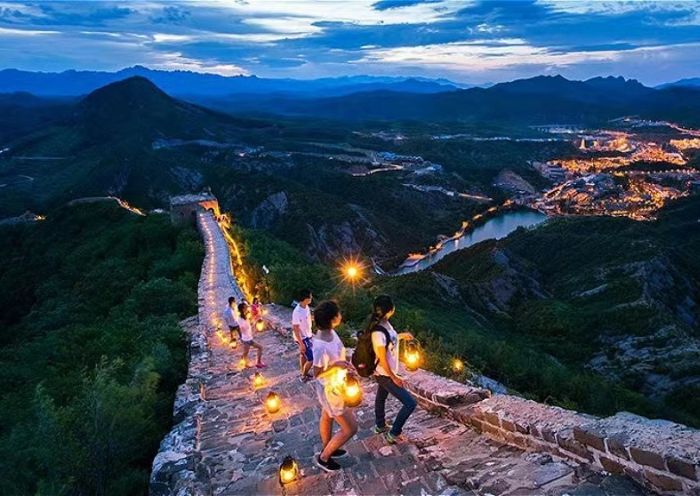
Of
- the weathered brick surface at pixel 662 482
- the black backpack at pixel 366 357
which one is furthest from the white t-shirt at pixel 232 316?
Result: the weathered brick surface at pixel 662 482

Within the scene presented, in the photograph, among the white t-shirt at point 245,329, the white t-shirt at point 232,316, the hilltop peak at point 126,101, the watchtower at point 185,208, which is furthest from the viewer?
the hilltop peak at point 126,101

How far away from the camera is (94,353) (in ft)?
47.6

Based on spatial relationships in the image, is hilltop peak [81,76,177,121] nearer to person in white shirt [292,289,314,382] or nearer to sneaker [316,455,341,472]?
person in white shirt [292,289,314,382]

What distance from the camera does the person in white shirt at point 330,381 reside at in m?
5.89

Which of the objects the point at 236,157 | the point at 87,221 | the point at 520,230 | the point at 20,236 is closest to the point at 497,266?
the point at 520,230

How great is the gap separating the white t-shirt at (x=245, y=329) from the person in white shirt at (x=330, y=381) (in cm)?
536

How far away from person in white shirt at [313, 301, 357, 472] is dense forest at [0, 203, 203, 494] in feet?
8.85

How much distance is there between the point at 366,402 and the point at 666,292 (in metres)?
39.9

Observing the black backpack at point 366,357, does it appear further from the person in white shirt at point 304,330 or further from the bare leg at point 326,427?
the person in white shirt at point 304,330

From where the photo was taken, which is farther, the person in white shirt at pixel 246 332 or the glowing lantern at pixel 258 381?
the person in white shirt at pixel 246 332

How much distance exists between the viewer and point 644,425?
499 cm

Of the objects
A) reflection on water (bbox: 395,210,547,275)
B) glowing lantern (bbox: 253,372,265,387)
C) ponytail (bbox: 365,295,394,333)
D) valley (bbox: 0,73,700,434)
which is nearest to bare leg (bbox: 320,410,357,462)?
ponytail (bbox: 365,295,394,333)

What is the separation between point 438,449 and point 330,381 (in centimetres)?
153

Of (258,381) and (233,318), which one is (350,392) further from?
(233,318)
